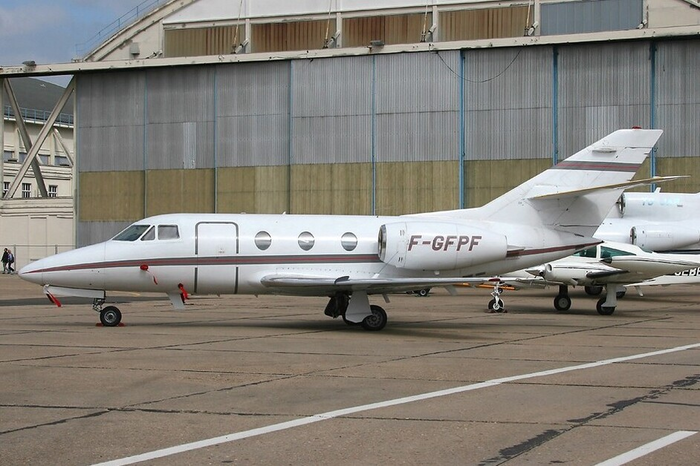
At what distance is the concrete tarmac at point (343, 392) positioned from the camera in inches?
326

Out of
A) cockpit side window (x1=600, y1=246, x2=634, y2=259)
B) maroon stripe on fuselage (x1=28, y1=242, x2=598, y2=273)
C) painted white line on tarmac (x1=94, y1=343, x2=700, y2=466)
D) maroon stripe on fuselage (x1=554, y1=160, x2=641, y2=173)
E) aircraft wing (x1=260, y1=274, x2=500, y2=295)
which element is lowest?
painted white line on tarmac (x1=94, y1=343, x2=700, y2=466)

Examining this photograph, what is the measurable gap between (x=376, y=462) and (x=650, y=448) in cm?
249

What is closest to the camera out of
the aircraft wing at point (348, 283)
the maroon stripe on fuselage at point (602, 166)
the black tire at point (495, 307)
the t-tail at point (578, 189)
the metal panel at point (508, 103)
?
the aircraft wing at point (348, 283)

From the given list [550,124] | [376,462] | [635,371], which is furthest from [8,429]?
[550,124]

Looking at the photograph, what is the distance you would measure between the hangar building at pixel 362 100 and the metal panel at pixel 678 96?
0.07 metres

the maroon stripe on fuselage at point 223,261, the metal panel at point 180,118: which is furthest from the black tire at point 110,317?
the metal panel at point 180,118

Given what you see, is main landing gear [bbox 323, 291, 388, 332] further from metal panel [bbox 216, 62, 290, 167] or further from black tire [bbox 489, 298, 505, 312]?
metal panel [bbox 216, 62, 290, 167]

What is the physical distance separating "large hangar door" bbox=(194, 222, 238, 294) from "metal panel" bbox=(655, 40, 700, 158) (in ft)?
97.5

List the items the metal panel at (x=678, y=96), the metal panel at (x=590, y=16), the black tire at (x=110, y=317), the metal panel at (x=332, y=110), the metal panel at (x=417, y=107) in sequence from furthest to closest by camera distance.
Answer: the metal panel at (x=332, y=110)
the metal panel at (x=417, y=107)
the metal panel at (x=590, y=16)
the metal panel at (x=678, y=96)
the black tire at (x=110, y=317)

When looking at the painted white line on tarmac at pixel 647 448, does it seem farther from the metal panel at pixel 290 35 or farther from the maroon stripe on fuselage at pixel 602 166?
the metal panel at pixel 290 35

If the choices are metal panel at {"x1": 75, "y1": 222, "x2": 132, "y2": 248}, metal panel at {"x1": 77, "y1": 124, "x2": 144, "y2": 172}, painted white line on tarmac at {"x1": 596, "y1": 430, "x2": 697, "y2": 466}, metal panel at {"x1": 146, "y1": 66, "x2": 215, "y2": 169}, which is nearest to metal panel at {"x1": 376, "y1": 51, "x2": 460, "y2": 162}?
metal panel at {"x1": 146, "y1": 66, "x2": 215, "y2": 169}

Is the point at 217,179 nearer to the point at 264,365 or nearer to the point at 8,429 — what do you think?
the point at 264,365

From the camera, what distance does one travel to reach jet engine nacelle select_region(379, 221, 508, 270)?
2012 cm

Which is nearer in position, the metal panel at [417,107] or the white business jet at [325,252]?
the white business jet at [325,252]
